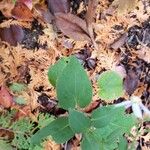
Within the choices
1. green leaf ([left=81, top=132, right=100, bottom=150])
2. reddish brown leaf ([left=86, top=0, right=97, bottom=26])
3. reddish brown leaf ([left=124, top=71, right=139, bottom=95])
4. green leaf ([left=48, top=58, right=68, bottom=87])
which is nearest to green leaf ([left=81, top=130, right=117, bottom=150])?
green leaf ([left=81, top=132, right=100, bottom=150])

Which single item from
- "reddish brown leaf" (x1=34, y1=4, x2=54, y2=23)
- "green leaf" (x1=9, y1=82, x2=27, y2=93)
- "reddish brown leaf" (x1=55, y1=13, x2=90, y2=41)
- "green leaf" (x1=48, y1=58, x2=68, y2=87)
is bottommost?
"green leaf" (x1=9, y1=82, x2=27, y2=93)

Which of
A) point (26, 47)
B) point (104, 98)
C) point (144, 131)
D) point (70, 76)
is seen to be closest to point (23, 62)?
point (26, 47)

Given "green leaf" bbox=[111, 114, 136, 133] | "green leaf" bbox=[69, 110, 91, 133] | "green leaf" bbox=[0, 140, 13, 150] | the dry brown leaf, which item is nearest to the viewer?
"green leaf" bbox=[69, 110, 91, 133]

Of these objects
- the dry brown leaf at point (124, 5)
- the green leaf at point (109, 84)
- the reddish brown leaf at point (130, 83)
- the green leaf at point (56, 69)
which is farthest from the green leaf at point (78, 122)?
the dry brown leaf at point (124, 5)

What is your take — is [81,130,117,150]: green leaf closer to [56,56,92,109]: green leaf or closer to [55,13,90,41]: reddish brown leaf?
[56,56,92,109]: green leaf

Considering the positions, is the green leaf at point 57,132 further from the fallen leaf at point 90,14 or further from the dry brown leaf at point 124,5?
the dry brown leaf at point 124,5

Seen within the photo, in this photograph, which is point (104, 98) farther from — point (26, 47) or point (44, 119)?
point (26, 47)

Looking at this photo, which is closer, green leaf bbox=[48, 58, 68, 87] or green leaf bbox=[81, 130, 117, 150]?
green leaf bbox=[81, 130, 117, 150]
